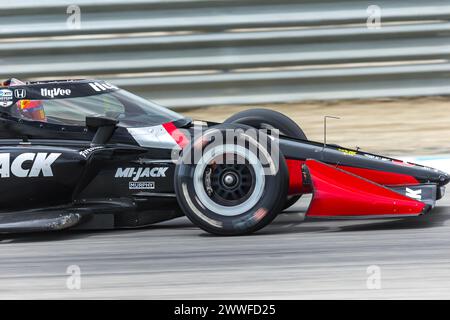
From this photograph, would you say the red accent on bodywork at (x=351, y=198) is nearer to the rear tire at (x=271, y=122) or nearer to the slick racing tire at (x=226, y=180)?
the slick racing tire at (x=226, y=180)

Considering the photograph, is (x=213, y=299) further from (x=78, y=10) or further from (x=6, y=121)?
(x=78, y=10)

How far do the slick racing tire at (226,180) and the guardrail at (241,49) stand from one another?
13.9 feet

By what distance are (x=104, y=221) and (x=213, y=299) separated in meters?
1.69

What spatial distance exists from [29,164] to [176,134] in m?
0.99

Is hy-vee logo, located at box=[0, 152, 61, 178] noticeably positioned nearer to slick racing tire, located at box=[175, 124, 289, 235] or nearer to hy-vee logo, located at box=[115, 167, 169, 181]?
hy-vee logo, located at box=[115, 167, 169, 181]

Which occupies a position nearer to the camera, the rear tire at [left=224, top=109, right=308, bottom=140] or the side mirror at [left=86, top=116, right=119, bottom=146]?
the side mirror at [left=86, top=116, right=119, bottom=146]

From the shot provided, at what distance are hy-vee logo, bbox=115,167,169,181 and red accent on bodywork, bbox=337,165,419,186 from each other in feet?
3.96

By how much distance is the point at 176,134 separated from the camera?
5.72 metres

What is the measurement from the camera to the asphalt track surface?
169 inches

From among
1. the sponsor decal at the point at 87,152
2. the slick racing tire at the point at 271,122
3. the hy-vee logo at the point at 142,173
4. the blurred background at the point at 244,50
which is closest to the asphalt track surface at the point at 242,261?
the hy-vee logo at the point at 142,173

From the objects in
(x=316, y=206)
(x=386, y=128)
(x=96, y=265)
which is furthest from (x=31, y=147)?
(x=386, y=128)

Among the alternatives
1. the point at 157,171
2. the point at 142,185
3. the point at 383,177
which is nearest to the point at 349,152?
the point at 383,177

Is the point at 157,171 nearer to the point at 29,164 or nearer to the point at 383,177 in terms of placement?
the point at 29,164

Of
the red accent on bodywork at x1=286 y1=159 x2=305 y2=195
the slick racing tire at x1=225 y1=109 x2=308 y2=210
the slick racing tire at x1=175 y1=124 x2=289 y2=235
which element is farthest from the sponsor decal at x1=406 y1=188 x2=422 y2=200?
the slick racing tire at x1=225 y1=109 x2=308 y2=210
